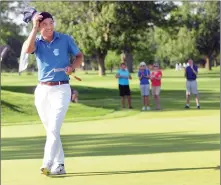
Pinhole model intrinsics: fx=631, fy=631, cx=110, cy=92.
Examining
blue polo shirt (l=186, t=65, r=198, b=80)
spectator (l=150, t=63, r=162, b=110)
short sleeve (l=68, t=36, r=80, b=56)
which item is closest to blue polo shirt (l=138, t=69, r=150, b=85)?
spectator (l=150, t=63, r=162, b=110)

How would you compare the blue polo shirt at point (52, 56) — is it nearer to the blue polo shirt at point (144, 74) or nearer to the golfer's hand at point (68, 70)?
the golfer's hand at point (68, 70)

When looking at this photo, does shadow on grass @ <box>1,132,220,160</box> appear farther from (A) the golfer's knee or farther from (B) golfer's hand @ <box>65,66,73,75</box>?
(B) golfer's hand @ <box>65,66,73,75</box>

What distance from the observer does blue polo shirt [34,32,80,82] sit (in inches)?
332

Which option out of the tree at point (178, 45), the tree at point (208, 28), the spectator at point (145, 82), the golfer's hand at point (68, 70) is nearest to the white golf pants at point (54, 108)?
the golfer's hand at point (68, 70)

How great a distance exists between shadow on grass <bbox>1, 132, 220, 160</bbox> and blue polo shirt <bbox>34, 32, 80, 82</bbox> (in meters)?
2.47

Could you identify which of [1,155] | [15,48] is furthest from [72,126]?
[15,48]

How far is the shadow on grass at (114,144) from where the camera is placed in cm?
1093

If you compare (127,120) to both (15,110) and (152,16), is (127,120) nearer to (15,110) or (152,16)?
(15,110)

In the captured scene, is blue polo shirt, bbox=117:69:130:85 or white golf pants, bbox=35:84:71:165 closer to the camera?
white golf pants, bbox=35:84:71:165

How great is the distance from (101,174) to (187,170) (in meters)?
1.15

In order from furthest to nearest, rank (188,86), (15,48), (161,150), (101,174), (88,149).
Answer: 1. (15,48)
2. (188,86)
3. (88,149)
4. (161,150)
5. (101,174)

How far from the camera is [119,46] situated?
73.1m

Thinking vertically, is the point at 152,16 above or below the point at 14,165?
above

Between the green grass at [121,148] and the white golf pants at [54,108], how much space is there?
0.30m
